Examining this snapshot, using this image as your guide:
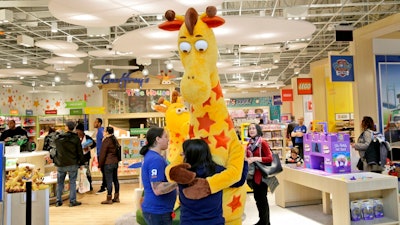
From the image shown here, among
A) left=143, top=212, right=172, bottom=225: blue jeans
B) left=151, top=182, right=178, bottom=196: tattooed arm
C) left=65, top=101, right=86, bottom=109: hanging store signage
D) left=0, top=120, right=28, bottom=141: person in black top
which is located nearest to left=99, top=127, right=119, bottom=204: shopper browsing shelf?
left=0, top=120, right=28, bottom=141: person in black top

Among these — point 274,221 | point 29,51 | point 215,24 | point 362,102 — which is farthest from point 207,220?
point 29,51

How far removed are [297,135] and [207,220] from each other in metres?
7.90

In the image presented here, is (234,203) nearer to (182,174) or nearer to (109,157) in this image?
(182,174)

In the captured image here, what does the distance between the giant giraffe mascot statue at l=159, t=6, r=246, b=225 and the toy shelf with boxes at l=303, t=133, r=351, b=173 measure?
9.20ft

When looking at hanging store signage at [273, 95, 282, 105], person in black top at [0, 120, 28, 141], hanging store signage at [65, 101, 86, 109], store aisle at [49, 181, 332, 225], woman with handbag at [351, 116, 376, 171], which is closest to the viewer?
store aisle at [49, 181, 332, 225]

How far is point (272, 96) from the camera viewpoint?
86.6ft

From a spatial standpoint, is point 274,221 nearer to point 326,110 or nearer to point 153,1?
point 153,1

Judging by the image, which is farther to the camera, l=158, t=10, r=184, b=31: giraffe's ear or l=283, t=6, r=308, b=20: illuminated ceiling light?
l=283, t=6, r=308, b=20: illuminated ceiling light

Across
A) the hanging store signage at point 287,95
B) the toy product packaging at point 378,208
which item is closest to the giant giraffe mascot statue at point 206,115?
the toy product packaging at point 378,208

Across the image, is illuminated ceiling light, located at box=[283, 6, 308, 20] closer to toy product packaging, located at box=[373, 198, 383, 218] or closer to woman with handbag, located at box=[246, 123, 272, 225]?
woman with handbag, located at box=[246, 123, 272, 225]

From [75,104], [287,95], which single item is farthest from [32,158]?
[287,95]

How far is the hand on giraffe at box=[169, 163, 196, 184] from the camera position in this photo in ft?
6.82

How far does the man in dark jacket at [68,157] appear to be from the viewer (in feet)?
23.1

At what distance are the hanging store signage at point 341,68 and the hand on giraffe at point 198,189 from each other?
8633mm
